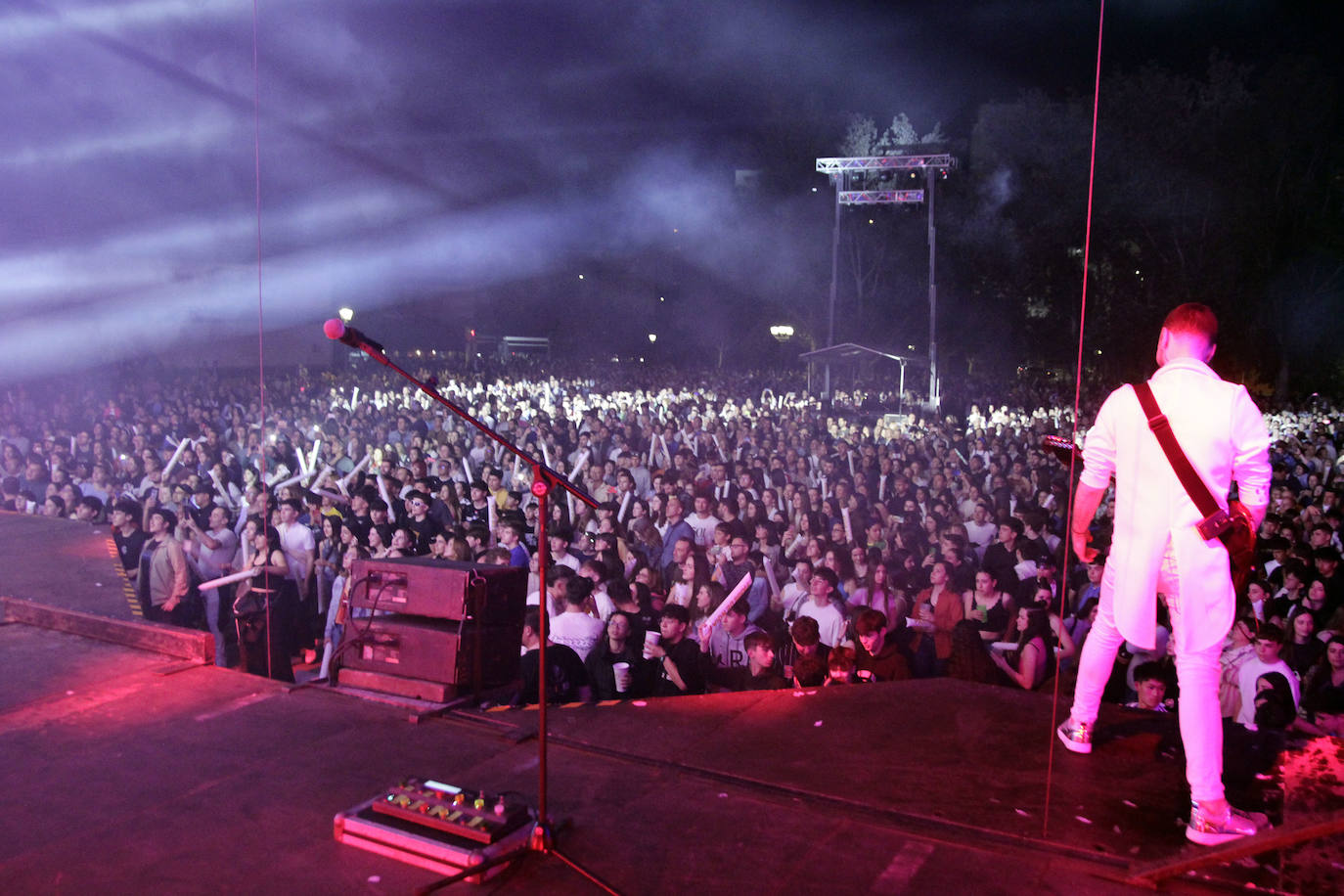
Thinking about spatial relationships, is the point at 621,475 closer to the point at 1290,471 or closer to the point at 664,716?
the point at 664,716

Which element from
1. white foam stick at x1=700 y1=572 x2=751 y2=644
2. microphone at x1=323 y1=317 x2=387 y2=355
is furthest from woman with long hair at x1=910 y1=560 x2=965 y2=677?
microphone at x1=323 y1=317 x2=387 y2=355

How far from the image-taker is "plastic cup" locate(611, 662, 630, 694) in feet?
13.6

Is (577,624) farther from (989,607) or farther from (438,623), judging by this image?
(989,607)

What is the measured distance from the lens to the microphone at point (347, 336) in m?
1.99

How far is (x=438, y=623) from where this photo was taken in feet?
10.7

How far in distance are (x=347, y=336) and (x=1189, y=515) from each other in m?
2.08

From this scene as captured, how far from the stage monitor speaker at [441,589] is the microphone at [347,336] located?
1138mm

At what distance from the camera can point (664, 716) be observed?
9.93 ft

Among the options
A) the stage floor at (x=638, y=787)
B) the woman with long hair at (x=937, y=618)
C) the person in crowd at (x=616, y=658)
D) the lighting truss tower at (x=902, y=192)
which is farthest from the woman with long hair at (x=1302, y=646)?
the lighting truss tower at (x=902, y=192)

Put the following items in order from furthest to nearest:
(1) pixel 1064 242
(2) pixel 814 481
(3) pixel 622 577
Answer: (1) pixel 1064 242, (2) pixel 814 481, (3) pixel 622 577

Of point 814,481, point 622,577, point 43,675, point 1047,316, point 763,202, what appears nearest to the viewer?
point 43,675

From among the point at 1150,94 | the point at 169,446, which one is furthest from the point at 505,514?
the point at 1150,94

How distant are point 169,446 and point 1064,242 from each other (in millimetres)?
16775

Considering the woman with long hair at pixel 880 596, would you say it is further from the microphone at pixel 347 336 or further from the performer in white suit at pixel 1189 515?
the microphone at pixel 347 336
